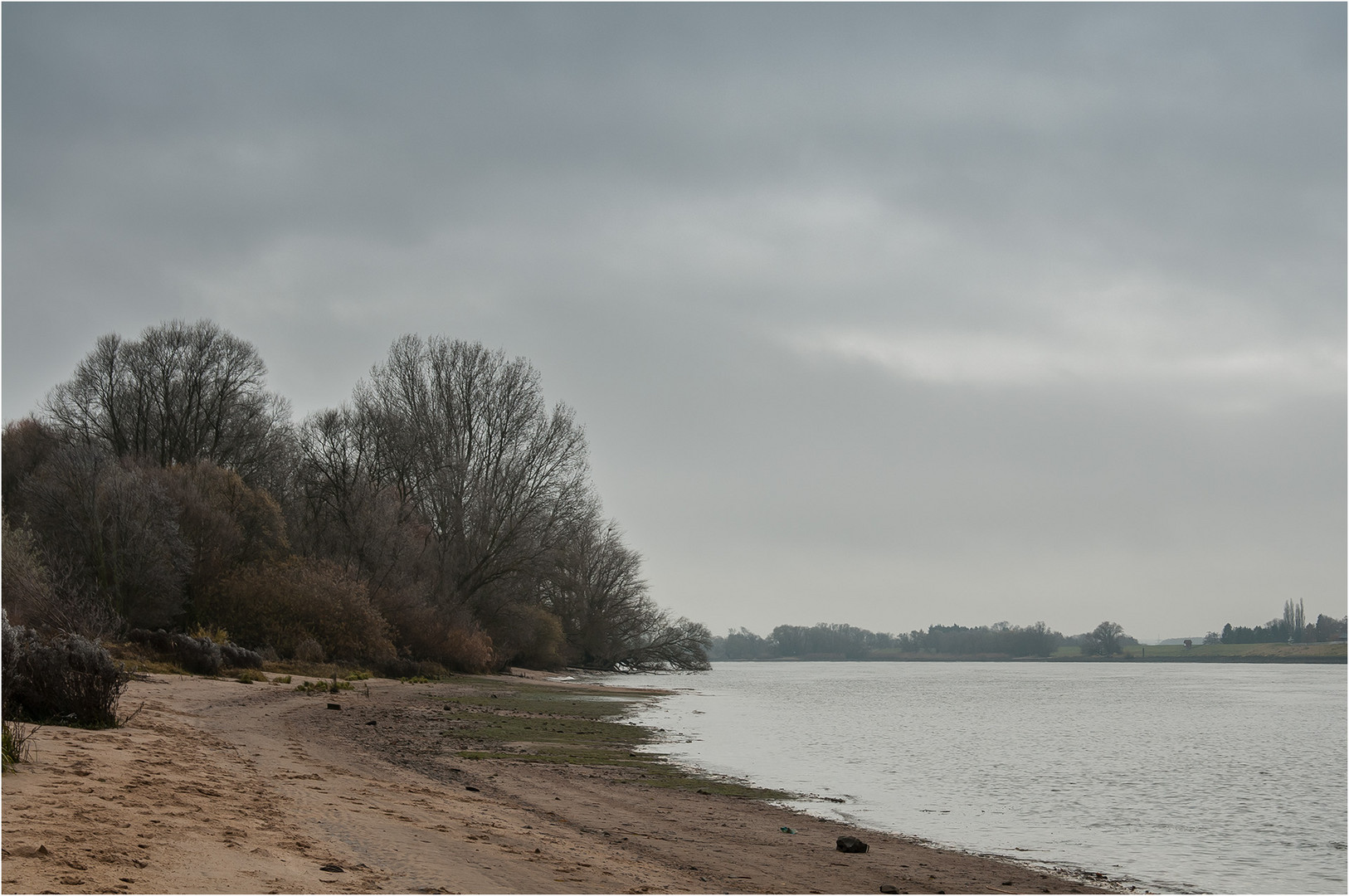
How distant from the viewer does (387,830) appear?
30.3 ft

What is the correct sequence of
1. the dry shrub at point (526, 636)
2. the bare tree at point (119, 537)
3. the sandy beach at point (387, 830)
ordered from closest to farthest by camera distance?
the sandy beach at point (387, 830)
the bare tree at point (119, 537)
the dry shrub at point (526, 636)

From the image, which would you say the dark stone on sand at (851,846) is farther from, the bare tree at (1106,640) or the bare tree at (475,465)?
the bare tree at (1106,640)

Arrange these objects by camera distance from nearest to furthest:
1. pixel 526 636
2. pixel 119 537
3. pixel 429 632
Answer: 1. pixel 119 537
2. pixel 429 632
3. pixel 526 636

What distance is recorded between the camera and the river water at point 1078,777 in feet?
39.1

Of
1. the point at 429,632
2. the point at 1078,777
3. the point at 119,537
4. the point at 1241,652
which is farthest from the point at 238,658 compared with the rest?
the point at 1241,652

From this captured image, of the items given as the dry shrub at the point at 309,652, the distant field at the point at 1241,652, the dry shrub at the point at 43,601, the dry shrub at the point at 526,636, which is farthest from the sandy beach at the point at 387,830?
the distant field at the point at 1241,652

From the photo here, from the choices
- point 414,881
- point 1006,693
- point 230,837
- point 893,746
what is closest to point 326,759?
point 230,837

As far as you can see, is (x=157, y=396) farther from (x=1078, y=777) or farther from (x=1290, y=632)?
(x=1290, y=632)

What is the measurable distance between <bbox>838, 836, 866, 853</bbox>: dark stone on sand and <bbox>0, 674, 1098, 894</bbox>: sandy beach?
143 mm

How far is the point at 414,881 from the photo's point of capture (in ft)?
24.4

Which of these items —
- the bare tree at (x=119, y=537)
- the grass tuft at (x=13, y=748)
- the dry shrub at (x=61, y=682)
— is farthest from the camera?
the bare tree at (x=119, y=537)

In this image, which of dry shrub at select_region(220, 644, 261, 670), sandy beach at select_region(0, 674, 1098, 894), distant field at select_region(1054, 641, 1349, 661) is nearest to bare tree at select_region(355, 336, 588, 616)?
dry shrub at select_region(220, 644, 261, 670)

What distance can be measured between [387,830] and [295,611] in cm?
3233

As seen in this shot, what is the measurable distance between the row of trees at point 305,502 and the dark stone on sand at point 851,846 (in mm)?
31399
